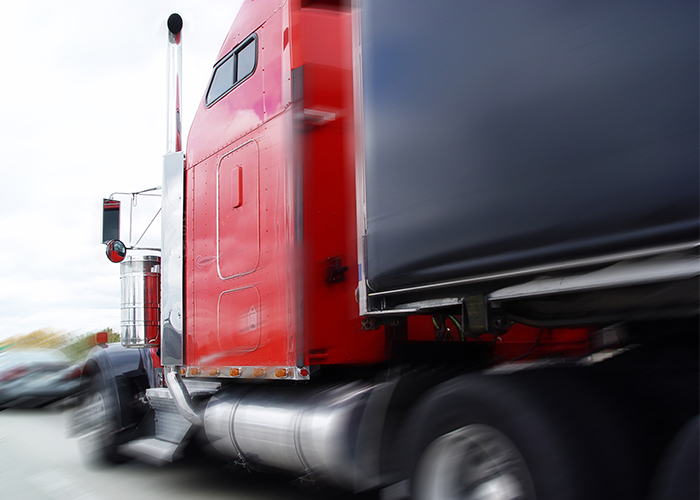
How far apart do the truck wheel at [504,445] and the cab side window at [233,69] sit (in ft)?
8.94

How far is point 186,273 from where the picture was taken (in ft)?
16.3

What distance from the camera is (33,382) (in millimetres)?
11391

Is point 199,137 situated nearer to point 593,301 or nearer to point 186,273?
point 186,273

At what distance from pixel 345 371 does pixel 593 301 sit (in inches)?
78.8

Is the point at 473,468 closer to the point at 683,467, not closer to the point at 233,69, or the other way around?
the point at 683,467

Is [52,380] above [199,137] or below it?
below

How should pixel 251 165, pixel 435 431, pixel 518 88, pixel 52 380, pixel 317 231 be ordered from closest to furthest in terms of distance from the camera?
pixel 518 88 → pixel 435 431 → pixel 317 231 → pixel 251 165 → pixel 52 380

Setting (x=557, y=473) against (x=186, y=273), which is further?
(x=186, y=273)

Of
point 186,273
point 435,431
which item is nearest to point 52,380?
point 186,273

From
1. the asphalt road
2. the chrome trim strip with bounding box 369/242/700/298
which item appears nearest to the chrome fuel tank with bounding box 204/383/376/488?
the asphalt road

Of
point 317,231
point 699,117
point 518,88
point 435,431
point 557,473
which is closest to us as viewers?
point 699,117

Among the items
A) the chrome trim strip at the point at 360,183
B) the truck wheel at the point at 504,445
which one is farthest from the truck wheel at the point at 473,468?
the chrome trim strip at the point at 360,183

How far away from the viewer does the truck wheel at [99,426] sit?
225 inches

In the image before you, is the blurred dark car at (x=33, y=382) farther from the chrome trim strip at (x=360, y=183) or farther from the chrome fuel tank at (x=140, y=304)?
the chrome trim strip at (x=360, y=183)
